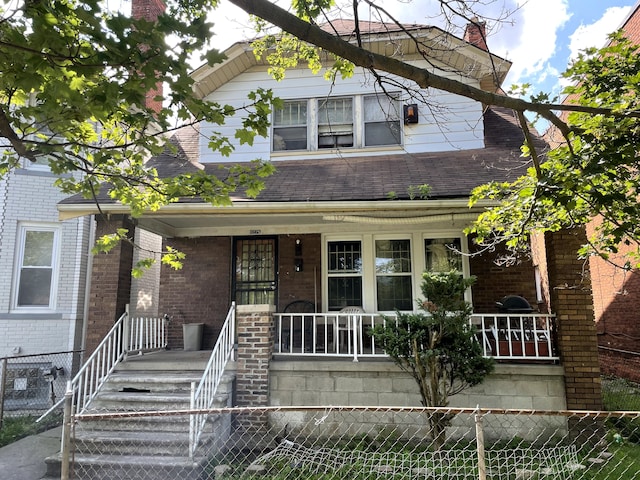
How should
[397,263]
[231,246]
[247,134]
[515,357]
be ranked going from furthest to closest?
[231,246] < [397,263] < [515,357] < [247,134]

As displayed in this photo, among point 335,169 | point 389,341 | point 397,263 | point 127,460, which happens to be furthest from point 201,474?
point 335,169

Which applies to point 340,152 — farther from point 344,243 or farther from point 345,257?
point 345,257

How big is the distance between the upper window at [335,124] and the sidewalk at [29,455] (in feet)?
20.3

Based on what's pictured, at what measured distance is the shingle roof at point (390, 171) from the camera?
6695mm

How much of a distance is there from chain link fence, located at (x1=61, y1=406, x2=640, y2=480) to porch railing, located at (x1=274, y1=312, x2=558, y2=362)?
859 mm

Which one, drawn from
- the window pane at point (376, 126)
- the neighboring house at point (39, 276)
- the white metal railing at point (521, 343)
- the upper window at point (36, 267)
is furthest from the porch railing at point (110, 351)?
the window pane at point (376, 126)

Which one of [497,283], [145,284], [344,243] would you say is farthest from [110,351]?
[497,283]

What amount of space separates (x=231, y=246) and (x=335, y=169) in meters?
2.63

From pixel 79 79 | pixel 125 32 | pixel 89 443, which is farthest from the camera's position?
pixel 89 443

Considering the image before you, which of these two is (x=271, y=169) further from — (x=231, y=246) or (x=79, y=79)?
(x=231, y=246)

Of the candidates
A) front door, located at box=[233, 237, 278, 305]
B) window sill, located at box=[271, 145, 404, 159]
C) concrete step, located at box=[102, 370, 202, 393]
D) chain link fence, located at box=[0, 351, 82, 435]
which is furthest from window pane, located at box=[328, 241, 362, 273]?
chain link fence, located at box=[0, 351, 82, 435]

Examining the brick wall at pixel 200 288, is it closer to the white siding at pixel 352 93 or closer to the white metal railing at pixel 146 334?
the white metal railing at pixel 146 334

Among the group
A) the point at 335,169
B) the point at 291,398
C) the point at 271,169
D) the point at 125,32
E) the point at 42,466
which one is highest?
the point at 335,169

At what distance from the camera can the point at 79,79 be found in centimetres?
333
